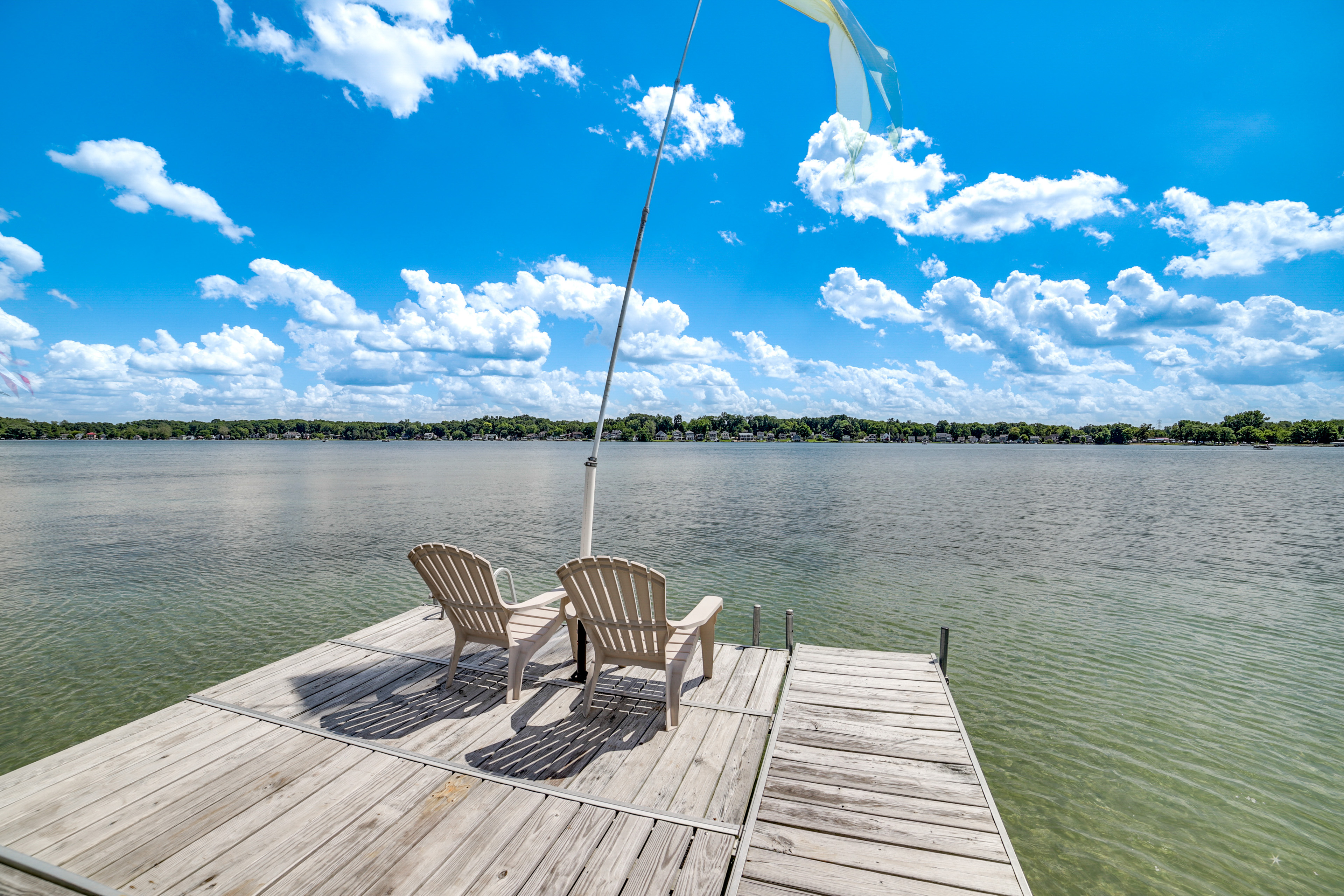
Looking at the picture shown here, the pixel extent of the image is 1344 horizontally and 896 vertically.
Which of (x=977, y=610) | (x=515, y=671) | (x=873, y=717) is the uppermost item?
(x=515, y=671)

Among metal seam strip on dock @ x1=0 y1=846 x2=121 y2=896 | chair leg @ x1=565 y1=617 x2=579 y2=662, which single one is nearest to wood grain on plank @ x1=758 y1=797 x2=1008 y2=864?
chair leg @ x1=565 y1=617 x2=579 y2=662

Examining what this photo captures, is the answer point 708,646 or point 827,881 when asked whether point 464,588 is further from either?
point 827,881

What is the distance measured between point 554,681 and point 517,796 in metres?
1.81

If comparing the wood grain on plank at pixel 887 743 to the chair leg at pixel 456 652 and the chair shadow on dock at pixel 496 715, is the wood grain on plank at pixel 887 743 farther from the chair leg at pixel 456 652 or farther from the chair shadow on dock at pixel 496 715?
the chair leg at pixel 456 652

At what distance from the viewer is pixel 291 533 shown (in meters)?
20.0

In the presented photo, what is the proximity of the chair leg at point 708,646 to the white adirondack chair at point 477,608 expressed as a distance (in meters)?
1.32

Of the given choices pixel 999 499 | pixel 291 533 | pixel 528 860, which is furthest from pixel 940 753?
pixel 999 499

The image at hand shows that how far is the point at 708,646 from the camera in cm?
550

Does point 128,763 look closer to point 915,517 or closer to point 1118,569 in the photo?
point 1118,569

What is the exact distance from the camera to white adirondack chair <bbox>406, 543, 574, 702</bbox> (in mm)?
5035

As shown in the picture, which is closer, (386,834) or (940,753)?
(386,834)

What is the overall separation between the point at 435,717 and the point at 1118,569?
1731 centimetres

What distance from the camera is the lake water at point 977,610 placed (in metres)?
5.09

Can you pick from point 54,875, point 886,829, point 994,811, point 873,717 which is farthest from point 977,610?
point 54,875
